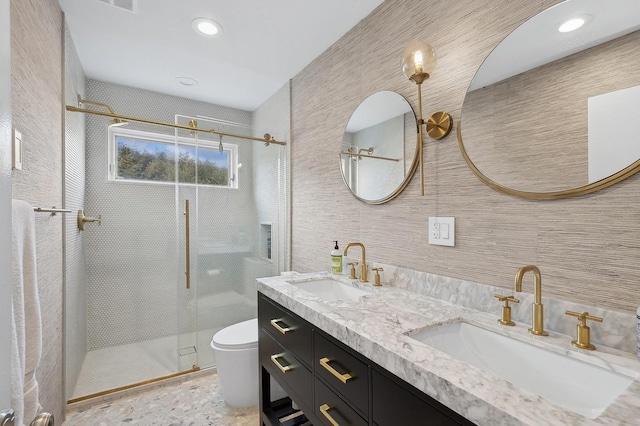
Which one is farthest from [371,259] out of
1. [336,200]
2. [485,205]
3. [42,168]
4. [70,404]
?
[70,404]

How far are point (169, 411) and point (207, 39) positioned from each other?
2.50 metres

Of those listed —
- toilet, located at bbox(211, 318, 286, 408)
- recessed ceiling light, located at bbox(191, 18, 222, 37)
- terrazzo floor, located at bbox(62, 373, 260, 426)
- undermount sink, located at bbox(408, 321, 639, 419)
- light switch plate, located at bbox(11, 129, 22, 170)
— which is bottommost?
terrazzo floor, located at bbox(62, 373, 260, 426)

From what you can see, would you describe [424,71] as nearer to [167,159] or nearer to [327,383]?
[327,383]

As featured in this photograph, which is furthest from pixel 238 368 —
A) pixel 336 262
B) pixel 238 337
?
pixel 336 262

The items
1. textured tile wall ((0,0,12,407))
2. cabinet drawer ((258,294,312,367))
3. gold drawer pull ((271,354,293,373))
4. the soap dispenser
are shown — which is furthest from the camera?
the soap dispenser

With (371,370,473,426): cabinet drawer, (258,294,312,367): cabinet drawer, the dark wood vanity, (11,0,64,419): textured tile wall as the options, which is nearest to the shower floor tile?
(11,0,64,419): textured tile wall

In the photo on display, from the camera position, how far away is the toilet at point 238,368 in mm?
1870

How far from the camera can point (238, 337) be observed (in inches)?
78.3

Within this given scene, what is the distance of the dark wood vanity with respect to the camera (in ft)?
2.51

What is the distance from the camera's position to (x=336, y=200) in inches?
80.4

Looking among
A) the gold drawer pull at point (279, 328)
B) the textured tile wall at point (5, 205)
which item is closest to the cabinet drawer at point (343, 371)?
the gold drawer pull at point (279, 328)

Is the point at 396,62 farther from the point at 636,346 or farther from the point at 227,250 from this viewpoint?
the point at 227,250

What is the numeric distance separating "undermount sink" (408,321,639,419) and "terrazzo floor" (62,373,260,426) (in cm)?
145

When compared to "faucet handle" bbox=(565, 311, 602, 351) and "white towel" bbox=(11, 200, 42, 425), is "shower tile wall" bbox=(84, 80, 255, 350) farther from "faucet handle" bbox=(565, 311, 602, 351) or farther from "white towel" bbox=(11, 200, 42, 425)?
"faucet handle" bbox=(565, 311, 602, 351)
